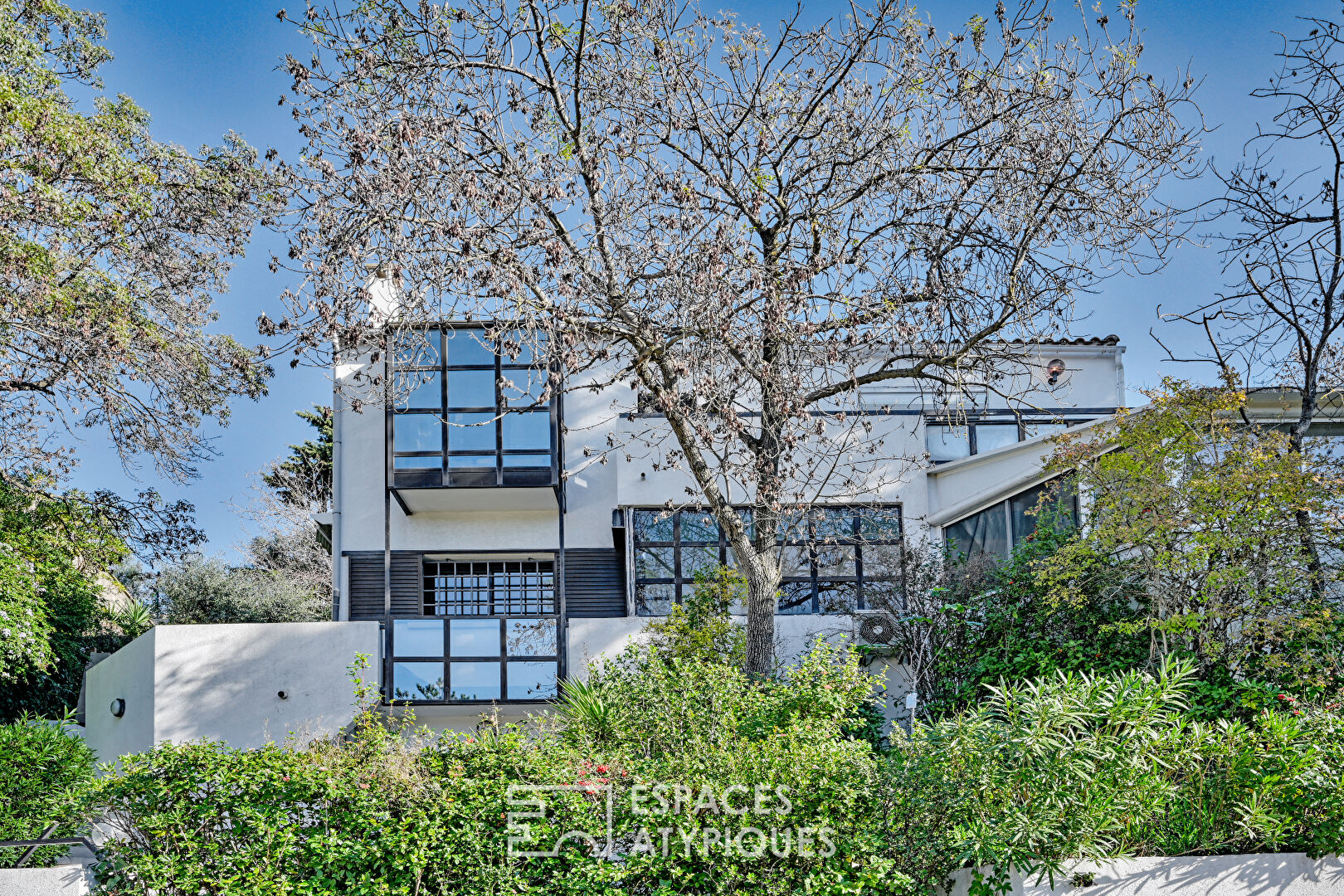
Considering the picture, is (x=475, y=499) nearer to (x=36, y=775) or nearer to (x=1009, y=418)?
(x=36, y=775)

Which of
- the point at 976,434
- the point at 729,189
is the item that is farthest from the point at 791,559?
the point at 729,189

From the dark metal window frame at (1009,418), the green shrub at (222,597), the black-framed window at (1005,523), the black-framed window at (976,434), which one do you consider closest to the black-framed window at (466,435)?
the green shrub at (222,597)

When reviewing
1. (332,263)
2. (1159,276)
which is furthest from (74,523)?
(1159,276)

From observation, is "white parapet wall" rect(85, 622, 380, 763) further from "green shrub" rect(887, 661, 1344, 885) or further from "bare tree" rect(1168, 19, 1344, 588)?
"bare tree" rect(1168, 19, 1344, 588)

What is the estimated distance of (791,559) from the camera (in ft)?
49.4

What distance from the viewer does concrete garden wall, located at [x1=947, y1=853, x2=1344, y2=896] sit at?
6.50 m

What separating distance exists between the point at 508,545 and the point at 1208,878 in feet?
38.5

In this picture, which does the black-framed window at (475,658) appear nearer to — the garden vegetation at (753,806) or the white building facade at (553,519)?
the white building facade at (553,519)

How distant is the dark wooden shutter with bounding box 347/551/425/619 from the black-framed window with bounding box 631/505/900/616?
11.6 feet

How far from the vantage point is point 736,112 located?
1026 cm

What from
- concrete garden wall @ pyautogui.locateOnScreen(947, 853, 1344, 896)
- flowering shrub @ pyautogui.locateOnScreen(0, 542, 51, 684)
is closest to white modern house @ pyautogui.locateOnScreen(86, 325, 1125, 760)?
flowering shrub @ pyautogui.locateOnScreen(0, 542, 51, 684)

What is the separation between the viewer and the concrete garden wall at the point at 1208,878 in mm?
6500

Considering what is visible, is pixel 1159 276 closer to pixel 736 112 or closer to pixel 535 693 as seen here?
pixel 736 112

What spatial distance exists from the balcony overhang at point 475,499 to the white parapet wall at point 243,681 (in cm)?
281
